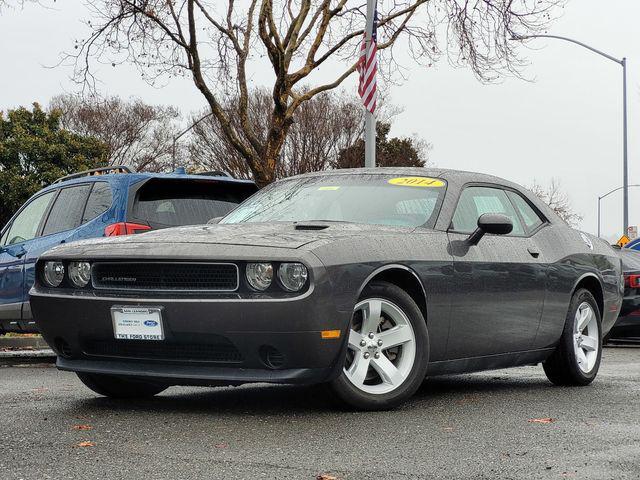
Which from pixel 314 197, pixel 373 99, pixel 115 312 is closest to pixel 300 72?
pixel 373 99

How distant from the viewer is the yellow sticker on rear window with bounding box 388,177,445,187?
7.01 meters

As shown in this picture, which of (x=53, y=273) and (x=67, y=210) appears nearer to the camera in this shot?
(x=53, y=273)

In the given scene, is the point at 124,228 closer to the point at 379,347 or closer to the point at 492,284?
the point at 492,284

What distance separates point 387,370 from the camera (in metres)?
5.99

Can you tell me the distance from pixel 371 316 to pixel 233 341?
83 centimetres

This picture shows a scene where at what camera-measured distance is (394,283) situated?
20.5 feet

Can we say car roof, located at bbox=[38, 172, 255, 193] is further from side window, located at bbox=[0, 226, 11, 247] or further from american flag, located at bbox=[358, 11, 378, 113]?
american flag, located at bbox=[358, 11, 378, 113]

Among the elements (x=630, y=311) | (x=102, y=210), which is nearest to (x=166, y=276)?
(x=102, y=210)

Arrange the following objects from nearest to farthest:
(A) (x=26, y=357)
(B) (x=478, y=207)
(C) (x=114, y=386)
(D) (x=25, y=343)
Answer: (C) (x=114, y=386)
(B) (x=478, y=207)
(A) (x=26, y=357)
(D) (x=25, y=343)

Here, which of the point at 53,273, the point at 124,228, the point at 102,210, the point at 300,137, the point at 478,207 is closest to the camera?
the point at 53,273

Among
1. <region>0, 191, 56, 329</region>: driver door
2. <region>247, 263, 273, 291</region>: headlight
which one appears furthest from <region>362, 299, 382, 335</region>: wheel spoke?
<region>0, 191, 56, 329</region>: driver door

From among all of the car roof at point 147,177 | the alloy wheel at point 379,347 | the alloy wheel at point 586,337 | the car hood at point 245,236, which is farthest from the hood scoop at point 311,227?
the car roof at point 147,177

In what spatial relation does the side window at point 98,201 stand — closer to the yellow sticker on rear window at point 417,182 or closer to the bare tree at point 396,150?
the yellow sticker on rear window at point 417,182

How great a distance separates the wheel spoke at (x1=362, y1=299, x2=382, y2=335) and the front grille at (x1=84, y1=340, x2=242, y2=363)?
0.75 m
